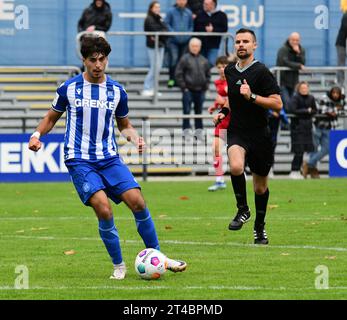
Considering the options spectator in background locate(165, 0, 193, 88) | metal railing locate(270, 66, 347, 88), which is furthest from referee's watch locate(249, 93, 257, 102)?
spectator in background locate(165, 0, 193, 88)

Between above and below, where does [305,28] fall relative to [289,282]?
above

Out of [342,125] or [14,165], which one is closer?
[14,165]

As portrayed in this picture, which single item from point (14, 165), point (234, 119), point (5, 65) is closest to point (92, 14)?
point (5, 65)

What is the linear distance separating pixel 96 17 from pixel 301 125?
5.02 m

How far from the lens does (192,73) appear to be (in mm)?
25891

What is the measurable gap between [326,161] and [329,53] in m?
3.78

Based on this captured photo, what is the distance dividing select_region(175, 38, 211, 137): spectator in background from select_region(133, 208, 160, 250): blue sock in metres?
14.9

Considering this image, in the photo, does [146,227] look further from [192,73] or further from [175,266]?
[192,73]

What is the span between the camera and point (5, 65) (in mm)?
27672

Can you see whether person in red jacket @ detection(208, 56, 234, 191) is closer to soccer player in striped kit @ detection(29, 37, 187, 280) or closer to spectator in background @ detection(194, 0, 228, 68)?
spectator in background @ detection(194, 0, 228, 68)

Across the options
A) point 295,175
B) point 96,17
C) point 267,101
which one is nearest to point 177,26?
point 96,17
